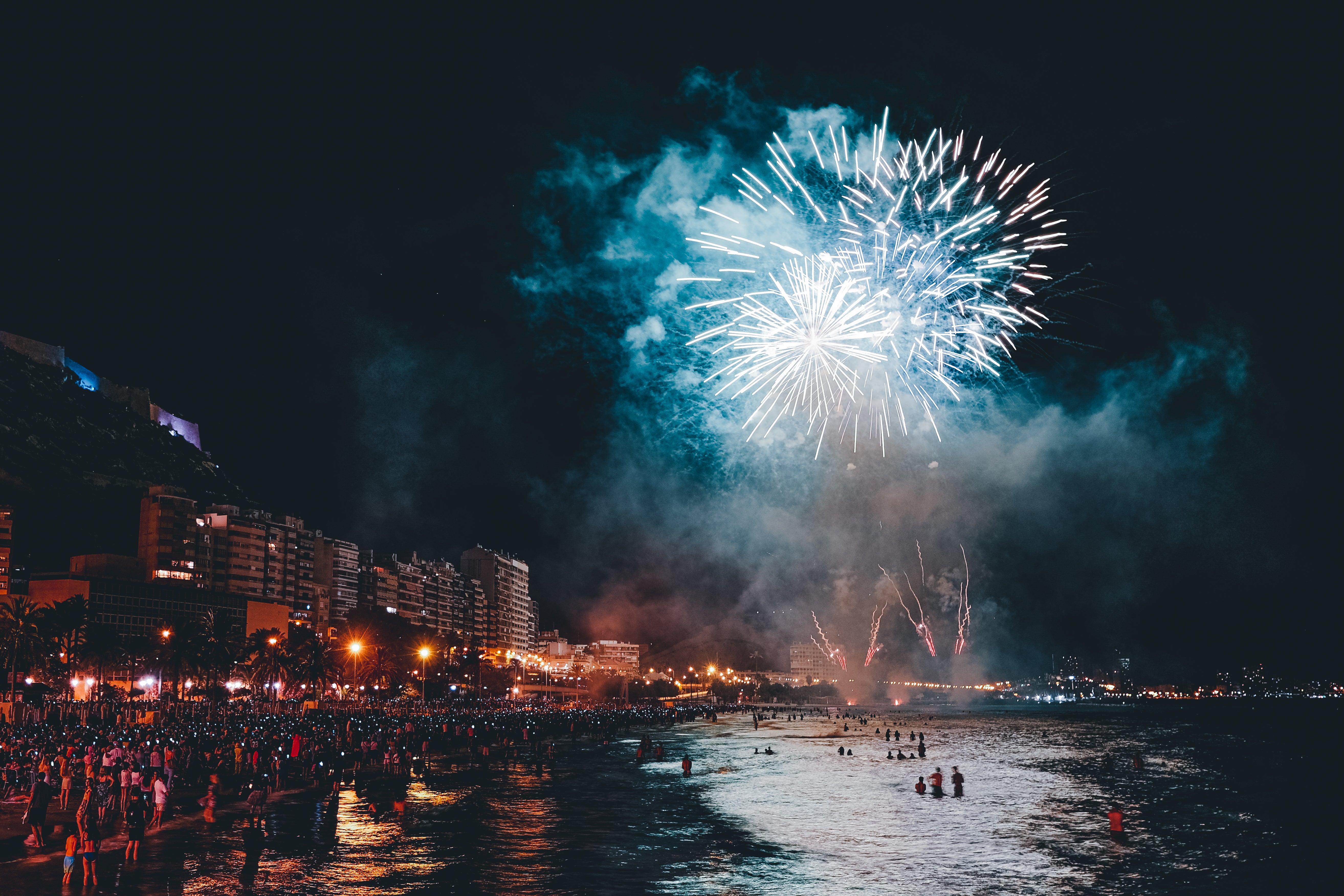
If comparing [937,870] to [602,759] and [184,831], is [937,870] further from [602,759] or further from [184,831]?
[602,759]

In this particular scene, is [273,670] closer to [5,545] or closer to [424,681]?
[424,681]

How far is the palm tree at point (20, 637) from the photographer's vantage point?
71.2 metres

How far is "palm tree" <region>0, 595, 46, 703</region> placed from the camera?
71.2 m

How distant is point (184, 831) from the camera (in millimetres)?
26344

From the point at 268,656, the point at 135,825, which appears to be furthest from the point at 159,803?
the point at 268,656

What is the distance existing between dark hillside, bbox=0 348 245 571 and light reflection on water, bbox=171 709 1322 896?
378 feet

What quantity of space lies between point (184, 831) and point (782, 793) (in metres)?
25.1

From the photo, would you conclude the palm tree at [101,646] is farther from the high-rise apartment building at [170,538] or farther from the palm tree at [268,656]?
the high-rise apartment building at [170,538]

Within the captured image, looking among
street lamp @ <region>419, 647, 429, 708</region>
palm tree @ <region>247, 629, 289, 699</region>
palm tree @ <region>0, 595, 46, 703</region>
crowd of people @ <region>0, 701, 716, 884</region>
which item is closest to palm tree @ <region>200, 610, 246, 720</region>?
palm tree @ <region>247, 629, 289, 699</region>

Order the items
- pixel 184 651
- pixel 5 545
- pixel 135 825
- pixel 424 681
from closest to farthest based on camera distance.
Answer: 1. pixel 135 825
2. pixel 184 651
3. pixel 424 681
4. pixel 5 545

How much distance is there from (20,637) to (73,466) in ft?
307

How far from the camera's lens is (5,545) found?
367ft

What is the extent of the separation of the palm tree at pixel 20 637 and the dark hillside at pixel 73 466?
175 ft

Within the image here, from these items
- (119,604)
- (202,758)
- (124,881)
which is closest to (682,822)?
(124,881)
